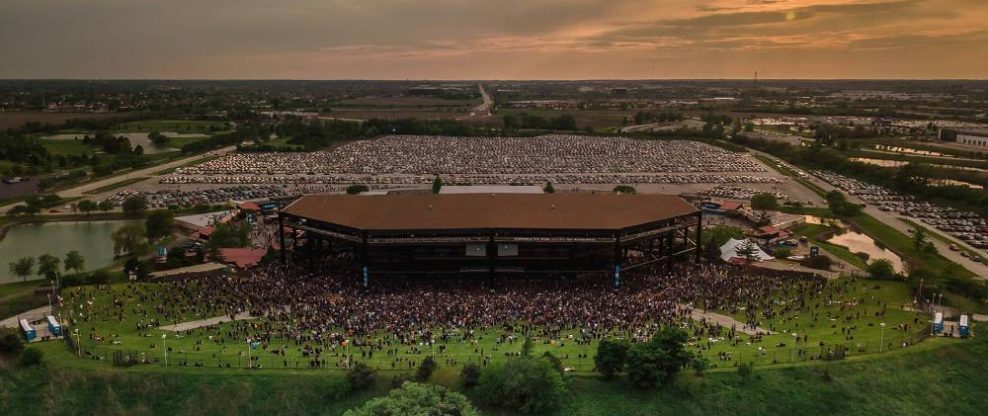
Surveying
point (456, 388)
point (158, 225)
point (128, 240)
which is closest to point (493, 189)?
point (158, 225)

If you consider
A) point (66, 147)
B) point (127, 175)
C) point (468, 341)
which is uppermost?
point (66, 147)

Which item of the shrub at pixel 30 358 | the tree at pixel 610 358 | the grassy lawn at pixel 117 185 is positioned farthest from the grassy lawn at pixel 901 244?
the grassy lawn at pixel 117 185

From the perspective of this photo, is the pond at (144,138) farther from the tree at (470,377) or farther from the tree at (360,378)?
the tree at (470,377)

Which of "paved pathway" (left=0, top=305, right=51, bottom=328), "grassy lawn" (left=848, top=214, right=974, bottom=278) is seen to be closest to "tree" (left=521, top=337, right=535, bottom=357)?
"paved pathway" (left=0, top=305, right=51, bottom=328)

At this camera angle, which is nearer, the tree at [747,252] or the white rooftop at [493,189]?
the tree at [747,252]

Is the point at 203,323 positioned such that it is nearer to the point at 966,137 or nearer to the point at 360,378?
the point at 360,378
